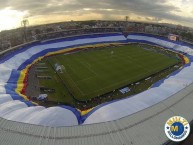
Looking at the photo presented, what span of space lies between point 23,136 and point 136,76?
36825mm

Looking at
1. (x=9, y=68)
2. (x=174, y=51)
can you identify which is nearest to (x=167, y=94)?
(x=9, y=68)

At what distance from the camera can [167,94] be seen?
114 feet

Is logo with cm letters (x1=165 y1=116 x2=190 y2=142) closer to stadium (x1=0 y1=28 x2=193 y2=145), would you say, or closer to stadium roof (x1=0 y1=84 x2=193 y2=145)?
stadium roof (x1=0 y1=84 x2=193 y2=145)

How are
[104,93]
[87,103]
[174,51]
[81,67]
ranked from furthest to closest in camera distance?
[174,51]
[81,67]
[104,93]
[87,103]

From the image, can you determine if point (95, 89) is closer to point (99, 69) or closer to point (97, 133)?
point (99, 69)

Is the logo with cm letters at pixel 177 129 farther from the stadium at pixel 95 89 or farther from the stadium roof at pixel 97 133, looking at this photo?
the stadium at pixel 95 89

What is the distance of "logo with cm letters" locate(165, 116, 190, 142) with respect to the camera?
23.5m

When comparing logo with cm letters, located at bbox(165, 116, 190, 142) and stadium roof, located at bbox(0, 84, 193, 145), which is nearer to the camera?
stadium roof, located at bbox(0, 84, 193, 145)

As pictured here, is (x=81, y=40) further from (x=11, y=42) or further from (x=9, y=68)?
(x=9, y=68)

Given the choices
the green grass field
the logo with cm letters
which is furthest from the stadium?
the logo with cm letters

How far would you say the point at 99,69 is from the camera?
5794cm

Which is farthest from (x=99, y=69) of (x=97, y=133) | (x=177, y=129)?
(x=97, y=133)

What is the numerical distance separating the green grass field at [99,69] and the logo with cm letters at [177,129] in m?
20.3

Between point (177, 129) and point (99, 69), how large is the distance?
35.7 metres
